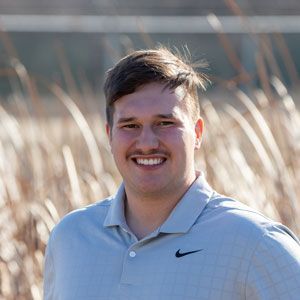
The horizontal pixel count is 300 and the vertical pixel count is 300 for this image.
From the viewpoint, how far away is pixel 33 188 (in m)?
5.73

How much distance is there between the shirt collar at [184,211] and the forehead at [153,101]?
22cm

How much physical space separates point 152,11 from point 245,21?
959cm

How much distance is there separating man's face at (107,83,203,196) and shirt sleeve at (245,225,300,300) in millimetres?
347

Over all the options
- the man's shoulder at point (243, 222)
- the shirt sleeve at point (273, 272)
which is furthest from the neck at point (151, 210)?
the shirt sleeve at point (273, 272)

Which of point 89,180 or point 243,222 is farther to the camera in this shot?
point 89,180

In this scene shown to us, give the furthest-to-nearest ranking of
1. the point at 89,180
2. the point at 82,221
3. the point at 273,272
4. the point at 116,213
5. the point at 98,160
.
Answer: the point at 98,160 → the point at 89,180 → the point at 82,221 → the point at 116,213 → the point at 273,272

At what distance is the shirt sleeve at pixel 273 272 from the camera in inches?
117

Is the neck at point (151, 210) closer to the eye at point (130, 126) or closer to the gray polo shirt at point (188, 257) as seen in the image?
the gray polo shirt at point (188, 257)

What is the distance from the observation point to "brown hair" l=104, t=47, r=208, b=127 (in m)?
3.24

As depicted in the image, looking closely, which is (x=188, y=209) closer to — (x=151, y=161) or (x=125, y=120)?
(x=151, y=161)

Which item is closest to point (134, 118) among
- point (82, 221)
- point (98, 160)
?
point (82, 221)

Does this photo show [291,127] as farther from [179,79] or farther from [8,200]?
[179,79]

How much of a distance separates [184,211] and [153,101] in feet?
1.01

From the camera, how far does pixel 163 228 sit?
10.5 ft
